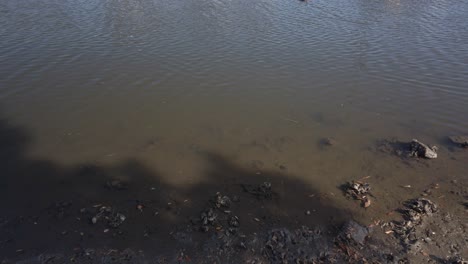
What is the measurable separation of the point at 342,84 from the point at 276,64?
253cm

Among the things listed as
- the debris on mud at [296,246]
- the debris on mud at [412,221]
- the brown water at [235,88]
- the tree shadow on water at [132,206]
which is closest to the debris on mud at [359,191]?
the brown water at [235,88]

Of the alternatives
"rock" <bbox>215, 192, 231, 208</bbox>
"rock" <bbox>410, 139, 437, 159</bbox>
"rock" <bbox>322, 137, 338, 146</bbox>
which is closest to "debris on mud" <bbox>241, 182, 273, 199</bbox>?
"rock" <bbox>215, 192, 231, 208</bbox>

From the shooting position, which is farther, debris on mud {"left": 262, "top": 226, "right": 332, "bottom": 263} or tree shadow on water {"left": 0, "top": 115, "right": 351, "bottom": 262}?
tree shadow on water {"left": 0, "top": 115, "right": 351, "bottom": 262}

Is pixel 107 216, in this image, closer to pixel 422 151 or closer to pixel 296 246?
pixel 296 246

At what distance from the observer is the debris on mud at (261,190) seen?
7.47 m

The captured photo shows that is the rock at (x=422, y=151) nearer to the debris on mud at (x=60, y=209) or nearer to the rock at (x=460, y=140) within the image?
the rock at (x=460, y=140)

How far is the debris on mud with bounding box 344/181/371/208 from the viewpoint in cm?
749

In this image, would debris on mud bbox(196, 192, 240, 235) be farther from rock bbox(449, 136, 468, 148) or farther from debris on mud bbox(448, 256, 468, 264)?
rock bbox(449, 136, 468, 148)

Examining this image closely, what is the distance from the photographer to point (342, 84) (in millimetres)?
12195

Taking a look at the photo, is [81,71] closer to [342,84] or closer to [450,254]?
[342,84]

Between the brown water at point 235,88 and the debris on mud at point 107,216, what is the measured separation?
151 centimetres

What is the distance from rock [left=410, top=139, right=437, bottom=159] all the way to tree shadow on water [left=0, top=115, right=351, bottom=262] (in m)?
2.79

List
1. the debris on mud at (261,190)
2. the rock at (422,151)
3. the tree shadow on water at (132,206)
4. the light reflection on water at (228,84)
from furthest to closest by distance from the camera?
the light reflection on water at (228,84) < the rock at (422,151) < the debris on mud at (261,190) < the tree shadow on water at (132,206)

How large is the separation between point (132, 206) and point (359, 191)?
4491mm
